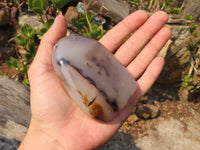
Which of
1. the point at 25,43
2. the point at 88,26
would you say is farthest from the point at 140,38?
the point at 25,43

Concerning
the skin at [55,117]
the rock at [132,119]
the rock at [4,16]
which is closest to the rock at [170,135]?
the rock at [132,119]

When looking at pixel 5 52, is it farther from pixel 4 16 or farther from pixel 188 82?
pixel 188 82

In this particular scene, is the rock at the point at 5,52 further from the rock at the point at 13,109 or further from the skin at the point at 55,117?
the skin at the point at 55,117

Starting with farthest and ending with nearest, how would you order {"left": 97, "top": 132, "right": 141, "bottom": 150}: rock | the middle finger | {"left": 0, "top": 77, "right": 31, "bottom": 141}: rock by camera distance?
{"left": 97, "top": 132, "right": 141, "bottom": 150}: rock < the middle finger < {"left": 0, "top": 77, "right": 31, "bottom": 141}: rock

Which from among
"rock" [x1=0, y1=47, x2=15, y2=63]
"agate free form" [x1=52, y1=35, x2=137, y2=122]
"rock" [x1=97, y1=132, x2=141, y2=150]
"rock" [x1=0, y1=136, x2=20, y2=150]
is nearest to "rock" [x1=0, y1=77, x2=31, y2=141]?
"rock" [x1=0, y1=136, x2=20, y2=150]

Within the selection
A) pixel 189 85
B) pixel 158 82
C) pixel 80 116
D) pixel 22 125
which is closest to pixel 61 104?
pixel 80 116

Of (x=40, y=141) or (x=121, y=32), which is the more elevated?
(x=121, y=32)

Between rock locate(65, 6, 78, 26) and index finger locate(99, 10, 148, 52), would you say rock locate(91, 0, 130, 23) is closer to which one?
rock locate(65, 6, 78, 26)
